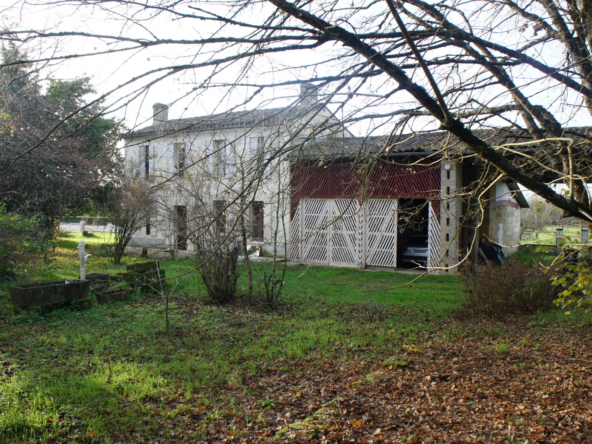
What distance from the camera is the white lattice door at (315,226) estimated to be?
15.4 meters

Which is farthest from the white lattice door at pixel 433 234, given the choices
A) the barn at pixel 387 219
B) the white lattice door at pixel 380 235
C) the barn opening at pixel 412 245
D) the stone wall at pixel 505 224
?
the stone wall at pixel 505 224

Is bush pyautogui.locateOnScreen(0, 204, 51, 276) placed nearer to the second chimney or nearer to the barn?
the second chimney

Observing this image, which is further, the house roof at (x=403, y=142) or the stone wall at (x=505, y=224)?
the stone wall at (x=505, y=224)

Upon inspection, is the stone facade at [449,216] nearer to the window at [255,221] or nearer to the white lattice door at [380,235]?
the white lattice door at [380,235]

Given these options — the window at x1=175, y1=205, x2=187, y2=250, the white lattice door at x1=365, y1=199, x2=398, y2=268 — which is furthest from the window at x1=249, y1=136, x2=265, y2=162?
the white lattice door at x1=365, y1=199, x2=398, y2=268

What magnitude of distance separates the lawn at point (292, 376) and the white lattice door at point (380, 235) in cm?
640

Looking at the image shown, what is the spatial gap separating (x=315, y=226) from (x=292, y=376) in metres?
10.9

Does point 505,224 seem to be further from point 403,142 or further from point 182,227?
point 403,142

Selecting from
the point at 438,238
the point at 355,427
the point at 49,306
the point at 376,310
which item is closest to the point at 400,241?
the point at 438,238

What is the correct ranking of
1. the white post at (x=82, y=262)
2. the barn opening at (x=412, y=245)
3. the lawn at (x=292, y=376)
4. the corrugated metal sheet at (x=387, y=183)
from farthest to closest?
1. the barn opening at (x=412, y=245)
2. the corrugated metal sheet at (x=387, y=183)
3. the white post at (x=82, y=262)
4. the lawn at (x=292, y=376)

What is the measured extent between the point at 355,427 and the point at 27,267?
8605 millimetres

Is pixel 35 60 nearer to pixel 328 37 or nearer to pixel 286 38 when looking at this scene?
pixel 286 38

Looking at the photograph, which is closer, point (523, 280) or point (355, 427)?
point (355, 427)

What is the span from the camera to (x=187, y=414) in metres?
3.99
